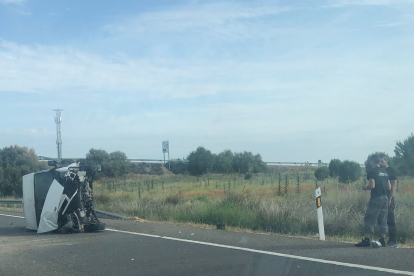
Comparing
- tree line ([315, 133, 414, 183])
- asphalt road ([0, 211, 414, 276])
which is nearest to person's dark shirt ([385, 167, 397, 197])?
asphalt road ([0, 211, 414, 276])

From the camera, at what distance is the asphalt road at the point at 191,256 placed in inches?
278

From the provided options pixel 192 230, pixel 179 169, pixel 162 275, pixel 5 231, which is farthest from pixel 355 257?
pixel 179 169

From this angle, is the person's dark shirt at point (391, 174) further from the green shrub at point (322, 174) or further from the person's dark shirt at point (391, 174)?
the green shrub at point (322, 174)

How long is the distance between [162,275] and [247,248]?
2.53 m

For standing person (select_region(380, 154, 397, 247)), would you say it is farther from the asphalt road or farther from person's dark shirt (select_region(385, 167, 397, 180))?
the asphalt road

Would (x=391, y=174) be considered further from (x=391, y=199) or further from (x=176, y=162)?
(x=176, y=162)

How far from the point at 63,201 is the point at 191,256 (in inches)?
194

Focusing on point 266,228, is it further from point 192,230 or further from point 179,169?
point 179,169

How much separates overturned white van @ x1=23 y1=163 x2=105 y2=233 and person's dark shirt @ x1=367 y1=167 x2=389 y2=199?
23.7ft

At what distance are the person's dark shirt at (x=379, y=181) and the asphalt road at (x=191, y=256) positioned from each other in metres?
1.15

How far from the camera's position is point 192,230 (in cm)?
1189

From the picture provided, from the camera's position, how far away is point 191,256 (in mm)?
8266

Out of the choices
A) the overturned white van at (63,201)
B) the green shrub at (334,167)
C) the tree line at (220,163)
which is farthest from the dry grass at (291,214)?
the tree line at (220,163)

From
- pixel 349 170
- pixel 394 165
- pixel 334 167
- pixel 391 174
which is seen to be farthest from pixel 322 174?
pixel 391 174
